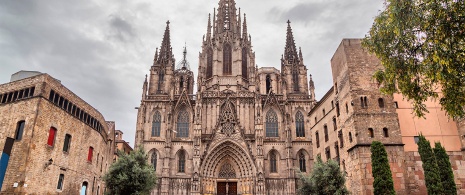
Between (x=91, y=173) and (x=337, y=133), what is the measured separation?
853 inches

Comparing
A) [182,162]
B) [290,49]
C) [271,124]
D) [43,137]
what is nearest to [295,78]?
[290,49]

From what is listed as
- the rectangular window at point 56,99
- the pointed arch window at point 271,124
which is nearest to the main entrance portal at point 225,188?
the pointed arch window at point 271,124

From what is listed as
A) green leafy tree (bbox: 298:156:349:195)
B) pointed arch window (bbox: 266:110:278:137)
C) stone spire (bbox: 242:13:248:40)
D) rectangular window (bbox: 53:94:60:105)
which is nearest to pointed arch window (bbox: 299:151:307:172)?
pointed arch window (bbox: 266:110:278:137)

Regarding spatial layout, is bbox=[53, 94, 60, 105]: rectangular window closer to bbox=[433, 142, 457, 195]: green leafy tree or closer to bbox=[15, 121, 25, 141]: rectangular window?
bbox=[15, 121, 25, 141]: rectangular window

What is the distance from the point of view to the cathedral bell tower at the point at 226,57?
45.5 meters

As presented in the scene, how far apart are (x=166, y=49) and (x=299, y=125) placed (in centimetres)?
2345

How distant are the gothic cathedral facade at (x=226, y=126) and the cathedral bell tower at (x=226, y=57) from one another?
0.15 meters

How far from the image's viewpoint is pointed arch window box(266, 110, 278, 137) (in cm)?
4242

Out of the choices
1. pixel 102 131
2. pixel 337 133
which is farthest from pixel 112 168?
pixel 337 133

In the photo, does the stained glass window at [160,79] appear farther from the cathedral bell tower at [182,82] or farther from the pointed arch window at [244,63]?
the pointed arch window at [244,63]

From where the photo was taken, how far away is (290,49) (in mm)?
50125

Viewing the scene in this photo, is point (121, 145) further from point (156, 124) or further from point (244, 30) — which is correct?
point (244, 30)

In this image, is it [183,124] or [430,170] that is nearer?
[430,170]

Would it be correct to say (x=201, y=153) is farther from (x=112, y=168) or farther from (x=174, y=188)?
(x=112, y=168)
